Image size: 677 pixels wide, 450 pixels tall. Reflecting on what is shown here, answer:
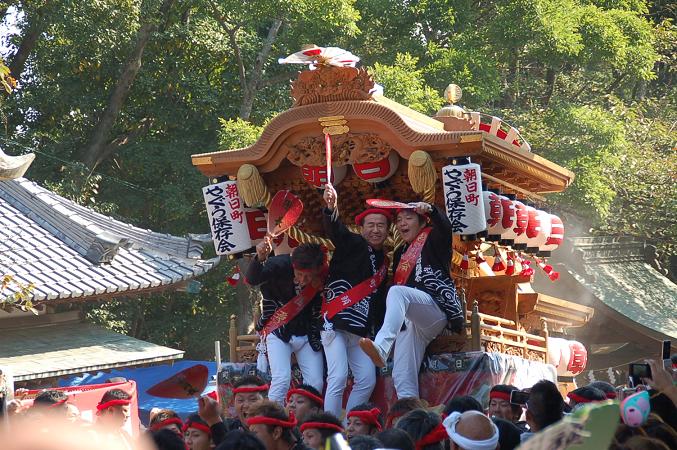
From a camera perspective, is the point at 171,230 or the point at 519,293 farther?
the point at 171,230

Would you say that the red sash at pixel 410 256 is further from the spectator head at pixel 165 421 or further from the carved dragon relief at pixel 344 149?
the spectator head at pixel 165 421

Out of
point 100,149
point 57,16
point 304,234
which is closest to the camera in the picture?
point 304,234

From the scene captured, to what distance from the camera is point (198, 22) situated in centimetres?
1731

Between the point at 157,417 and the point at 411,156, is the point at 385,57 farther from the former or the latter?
the point at 157,417

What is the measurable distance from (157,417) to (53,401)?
81 cm

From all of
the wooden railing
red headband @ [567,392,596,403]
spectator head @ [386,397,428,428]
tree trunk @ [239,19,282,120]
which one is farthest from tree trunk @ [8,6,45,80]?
red headband @ [567,392,596,403]

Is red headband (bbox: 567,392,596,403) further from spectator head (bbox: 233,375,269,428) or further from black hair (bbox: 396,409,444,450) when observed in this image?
spectator head (bbox: 233,375,269,428)

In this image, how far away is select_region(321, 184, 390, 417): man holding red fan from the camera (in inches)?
291

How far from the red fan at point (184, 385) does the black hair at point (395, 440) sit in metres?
8.67

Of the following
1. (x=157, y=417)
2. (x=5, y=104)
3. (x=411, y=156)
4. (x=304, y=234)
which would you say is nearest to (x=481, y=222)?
(x=411, y=156)

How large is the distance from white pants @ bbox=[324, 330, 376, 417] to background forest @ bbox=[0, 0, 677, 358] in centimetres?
786

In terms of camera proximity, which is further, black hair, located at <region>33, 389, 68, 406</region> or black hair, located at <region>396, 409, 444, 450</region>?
black hair, located at <region>33, 389, 68, 406</region>

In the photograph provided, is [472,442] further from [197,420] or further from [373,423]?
[197,420]

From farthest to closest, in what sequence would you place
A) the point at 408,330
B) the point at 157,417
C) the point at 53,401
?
the point at 408,330, the point at 53,401, the point at 157,417
